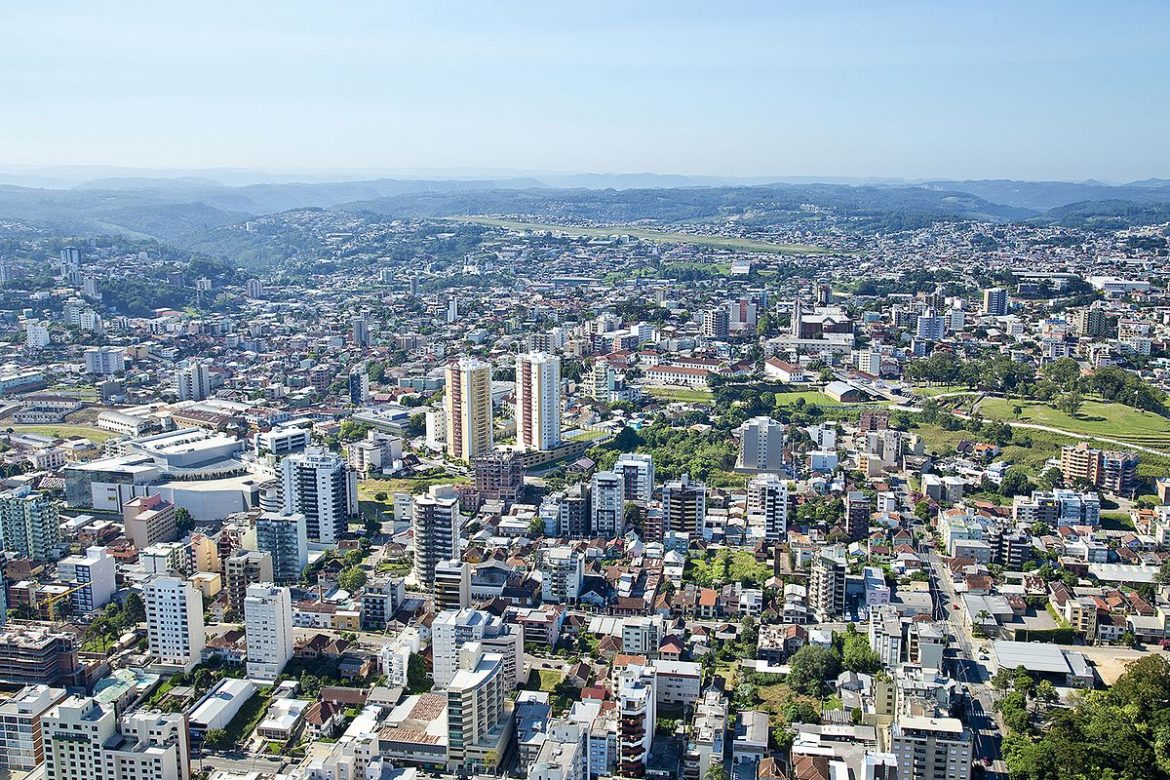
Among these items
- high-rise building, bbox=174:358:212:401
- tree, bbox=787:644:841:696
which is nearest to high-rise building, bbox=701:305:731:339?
high-rise building, bbox=174:358:212:401

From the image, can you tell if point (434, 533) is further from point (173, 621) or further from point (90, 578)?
point (90, 578)

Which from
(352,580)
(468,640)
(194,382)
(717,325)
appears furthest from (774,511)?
(717,325)

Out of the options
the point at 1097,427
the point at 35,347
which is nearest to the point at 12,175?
the point at 35,347

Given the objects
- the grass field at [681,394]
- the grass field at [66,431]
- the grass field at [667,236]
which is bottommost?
the grass field at [66,431]

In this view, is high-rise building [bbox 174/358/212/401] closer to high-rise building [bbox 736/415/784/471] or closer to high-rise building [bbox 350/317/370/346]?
high-rise building [bbox 350/317/370/346]

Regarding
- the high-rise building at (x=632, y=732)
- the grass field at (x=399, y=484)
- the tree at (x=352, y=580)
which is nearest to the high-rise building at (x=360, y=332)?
the grass field at (x=399, y=484)

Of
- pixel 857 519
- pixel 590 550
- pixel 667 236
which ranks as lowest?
pixel 590 550

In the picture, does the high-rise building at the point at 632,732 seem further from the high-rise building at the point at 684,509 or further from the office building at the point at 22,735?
the high-rise building at the point at 684,509

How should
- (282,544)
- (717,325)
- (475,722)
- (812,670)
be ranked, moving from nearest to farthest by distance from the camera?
(475,722) < (812,670) < (282,544) < (717,325)
